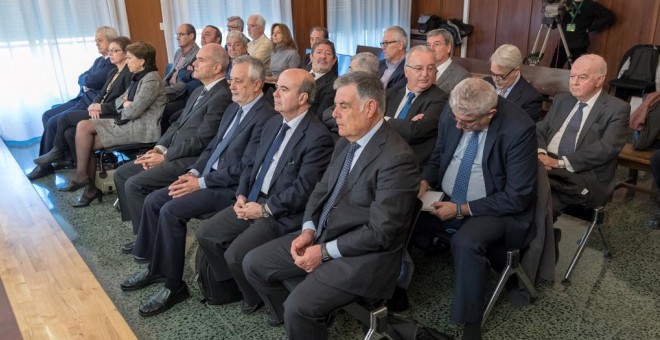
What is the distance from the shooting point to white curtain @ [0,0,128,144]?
218 inches

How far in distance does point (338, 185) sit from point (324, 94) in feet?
5.82

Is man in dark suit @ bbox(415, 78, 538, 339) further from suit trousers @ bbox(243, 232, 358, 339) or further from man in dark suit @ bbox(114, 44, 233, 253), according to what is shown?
man in dark suit @ bbox(114, 44, 233, 253)

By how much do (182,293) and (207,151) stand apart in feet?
2.83

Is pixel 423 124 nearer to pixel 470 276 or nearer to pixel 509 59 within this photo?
pixel 509 59

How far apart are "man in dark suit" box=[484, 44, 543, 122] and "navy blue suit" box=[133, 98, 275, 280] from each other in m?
1.46

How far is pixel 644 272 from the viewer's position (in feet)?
9.11

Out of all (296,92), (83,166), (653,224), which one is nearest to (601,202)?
(653,224)

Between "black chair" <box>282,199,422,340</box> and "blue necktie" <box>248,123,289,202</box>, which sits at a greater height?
"blue necktie" <box>248,123,289,202</box>

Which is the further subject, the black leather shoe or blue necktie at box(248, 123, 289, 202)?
the black leather shoe

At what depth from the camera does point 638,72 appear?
17.9 ft

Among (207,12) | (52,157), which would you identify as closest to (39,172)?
(52,157)

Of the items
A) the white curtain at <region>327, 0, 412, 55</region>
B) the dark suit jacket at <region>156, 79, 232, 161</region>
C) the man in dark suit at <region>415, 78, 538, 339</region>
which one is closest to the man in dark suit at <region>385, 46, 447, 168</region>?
the man in dark suit at <region>415, 78, 538, 339</region>

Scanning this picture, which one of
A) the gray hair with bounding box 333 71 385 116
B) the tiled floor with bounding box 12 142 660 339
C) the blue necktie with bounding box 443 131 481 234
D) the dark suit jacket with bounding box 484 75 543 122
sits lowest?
the tiled floor with bounding box 12 142 660 339

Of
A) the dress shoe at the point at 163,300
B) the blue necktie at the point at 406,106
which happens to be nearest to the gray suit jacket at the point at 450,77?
the blue necktie at the point at 406,106
